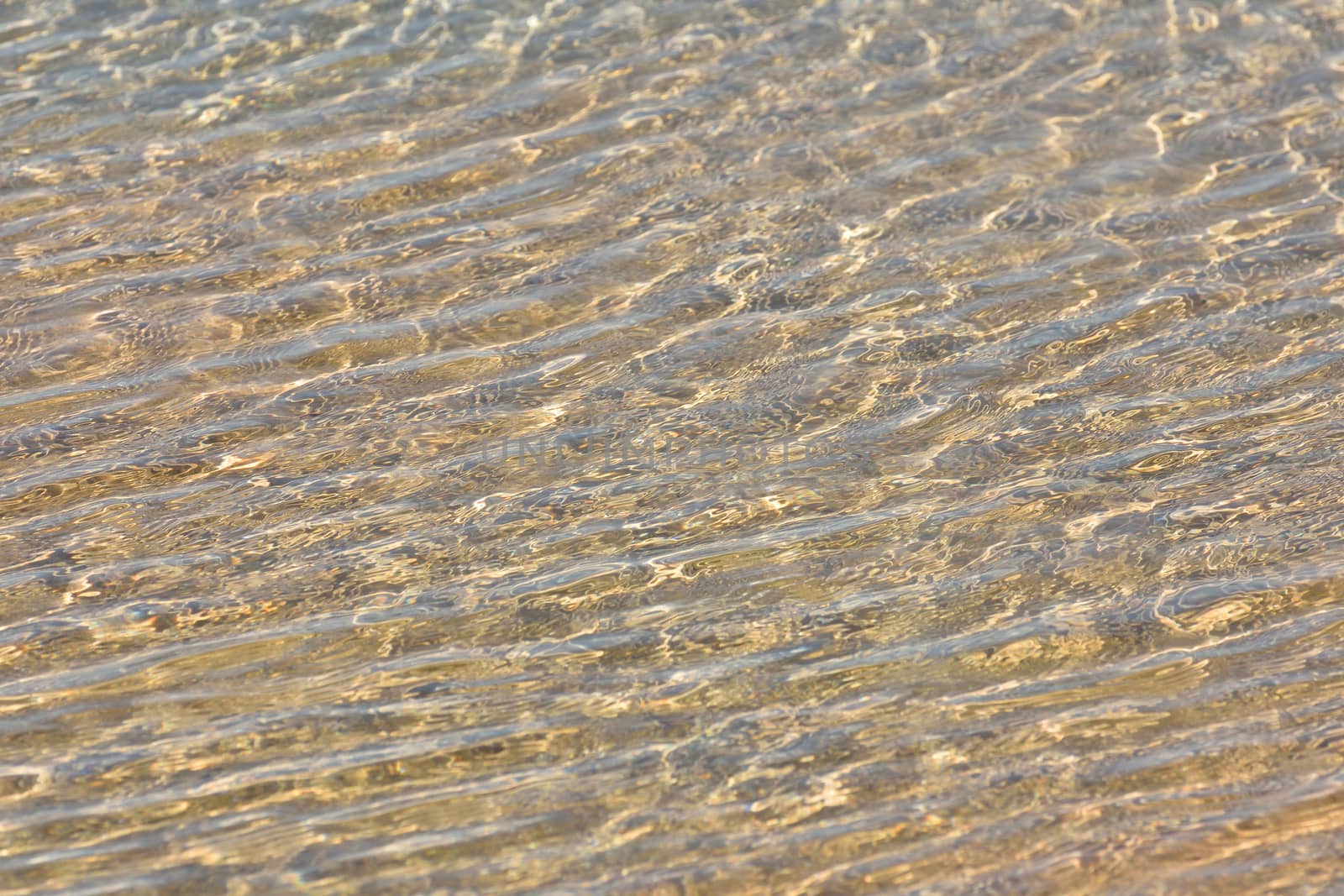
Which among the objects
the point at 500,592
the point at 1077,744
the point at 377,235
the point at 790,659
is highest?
the point at 377,235

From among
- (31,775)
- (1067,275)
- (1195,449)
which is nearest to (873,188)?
(1067,275)

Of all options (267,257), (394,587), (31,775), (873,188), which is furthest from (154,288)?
(873,188)

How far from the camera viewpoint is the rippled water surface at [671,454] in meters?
3.26

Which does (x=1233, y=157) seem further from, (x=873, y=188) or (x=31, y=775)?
(x=31, y=775)

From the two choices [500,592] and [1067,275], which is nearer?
[500,592]

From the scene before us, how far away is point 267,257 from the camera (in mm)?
5445

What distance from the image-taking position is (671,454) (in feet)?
14.6

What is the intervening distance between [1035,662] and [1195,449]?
117 cm

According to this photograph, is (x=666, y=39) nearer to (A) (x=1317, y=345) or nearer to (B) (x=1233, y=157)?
(B) (x=1233, y=157)

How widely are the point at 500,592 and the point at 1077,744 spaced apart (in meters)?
1.55

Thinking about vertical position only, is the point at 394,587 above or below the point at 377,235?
below

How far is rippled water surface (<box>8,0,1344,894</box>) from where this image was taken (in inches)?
128

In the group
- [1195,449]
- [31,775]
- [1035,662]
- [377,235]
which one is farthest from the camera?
[377,235]

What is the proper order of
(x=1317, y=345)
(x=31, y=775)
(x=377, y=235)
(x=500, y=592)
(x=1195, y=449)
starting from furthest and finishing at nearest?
(x=377, y=235), (x=1317, y=345), (x=1195, y=449), (x=500, y=592), (x=31, y=775)
